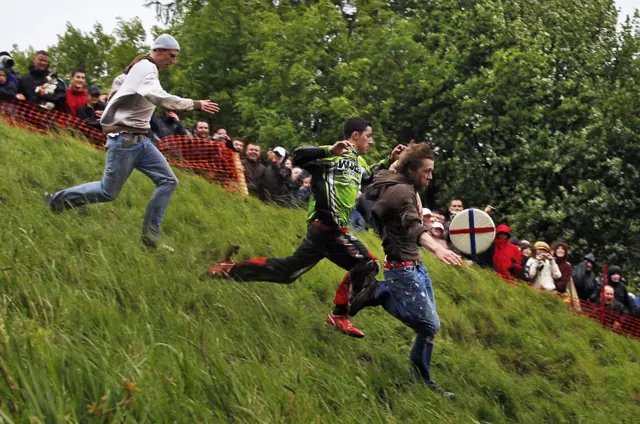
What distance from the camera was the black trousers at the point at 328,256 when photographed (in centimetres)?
680

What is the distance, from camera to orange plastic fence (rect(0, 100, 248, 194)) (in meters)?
11.9

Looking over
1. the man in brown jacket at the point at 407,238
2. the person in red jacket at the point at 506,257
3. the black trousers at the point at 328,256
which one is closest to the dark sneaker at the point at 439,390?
the man in brown jacket at the point at 407,238

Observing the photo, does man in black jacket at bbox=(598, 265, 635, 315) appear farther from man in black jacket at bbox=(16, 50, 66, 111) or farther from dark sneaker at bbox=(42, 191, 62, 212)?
dark sneaker at bbox=(42, 191, 62, 212)

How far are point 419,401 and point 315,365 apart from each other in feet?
2.94

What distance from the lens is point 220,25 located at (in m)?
24.8

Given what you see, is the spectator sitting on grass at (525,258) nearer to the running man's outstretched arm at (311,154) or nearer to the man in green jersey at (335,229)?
the man in green jersey at (335,229)

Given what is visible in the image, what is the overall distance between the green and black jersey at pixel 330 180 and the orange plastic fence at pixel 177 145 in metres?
5.32

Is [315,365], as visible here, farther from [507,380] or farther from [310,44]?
[310,44]

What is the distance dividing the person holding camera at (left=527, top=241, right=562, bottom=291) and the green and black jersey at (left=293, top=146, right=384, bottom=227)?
7.28 metres

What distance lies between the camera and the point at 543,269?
13727mm

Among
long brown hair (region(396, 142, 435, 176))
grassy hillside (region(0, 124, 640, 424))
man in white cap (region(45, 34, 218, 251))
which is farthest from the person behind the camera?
man in white cap (region(45, 34, 218, 251))

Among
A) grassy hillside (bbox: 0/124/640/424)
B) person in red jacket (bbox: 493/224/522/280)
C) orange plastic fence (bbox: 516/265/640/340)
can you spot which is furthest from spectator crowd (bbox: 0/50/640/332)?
grassy hillside (bbox: 0/124/640/424)

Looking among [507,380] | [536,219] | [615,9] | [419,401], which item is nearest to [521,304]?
[507,380]

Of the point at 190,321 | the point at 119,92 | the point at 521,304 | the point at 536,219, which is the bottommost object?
the point at 536,219
